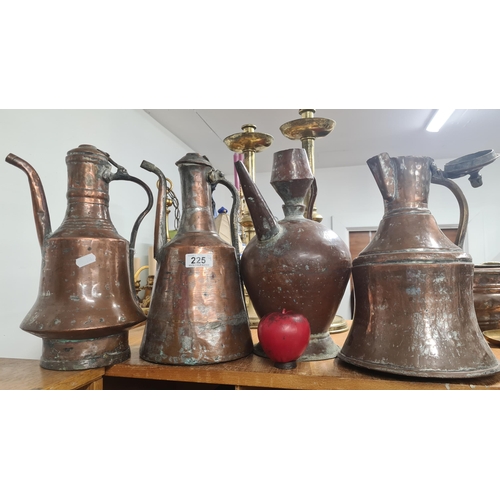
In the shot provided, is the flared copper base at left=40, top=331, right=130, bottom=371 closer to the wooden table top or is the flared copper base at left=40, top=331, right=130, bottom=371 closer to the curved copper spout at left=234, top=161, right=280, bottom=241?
the wooden table top

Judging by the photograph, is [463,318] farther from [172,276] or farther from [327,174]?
[327,174]

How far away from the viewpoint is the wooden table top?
652 millimetres

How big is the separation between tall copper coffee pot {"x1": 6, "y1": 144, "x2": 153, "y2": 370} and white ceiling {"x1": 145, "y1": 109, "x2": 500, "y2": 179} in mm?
1587

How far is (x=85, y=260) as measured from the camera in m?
0.77

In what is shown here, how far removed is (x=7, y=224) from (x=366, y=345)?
4.10ft

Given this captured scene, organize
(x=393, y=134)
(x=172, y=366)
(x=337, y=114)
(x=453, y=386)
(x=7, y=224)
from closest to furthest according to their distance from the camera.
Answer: (x=453, y=386)
(x=172, y=366)
(x=7, y=224)
(x=337, y=114)
(x=393, y=134)

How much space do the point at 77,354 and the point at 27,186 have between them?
88 centimetres

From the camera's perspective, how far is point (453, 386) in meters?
0.63

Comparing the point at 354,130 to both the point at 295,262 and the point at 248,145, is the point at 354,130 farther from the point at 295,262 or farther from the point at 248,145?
the point at 295,262

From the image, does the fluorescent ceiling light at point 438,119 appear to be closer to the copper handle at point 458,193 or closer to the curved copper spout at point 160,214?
the copper handle at point 458,193

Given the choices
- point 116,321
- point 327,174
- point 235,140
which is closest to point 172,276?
point 116,321

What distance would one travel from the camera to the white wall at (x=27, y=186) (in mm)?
1258

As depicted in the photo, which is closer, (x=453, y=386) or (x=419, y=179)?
(x=453, y=386)

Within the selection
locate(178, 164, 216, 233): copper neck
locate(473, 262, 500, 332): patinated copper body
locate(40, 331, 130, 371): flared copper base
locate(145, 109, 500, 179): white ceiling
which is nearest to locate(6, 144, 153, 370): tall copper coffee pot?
locate(40, 331, 130, 371): flared copper base
